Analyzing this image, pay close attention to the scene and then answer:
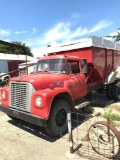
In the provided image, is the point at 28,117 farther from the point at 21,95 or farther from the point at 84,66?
the point at 84,66

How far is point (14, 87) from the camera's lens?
17.3 ft

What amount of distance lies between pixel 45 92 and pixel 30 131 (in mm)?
1532

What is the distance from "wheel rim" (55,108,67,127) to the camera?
5.10 meters

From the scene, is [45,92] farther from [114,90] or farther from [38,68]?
[114,90]

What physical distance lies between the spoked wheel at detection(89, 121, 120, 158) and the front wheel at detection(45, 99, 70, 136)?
3.61 ft

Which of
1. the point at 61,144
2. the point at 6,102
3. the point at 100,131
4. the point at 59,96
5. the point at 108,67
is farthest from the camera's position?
the point at 108,67

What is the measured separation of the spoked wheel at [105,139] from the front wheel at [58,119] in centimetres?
110

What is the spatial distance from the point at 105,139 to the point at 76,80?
8.85ft

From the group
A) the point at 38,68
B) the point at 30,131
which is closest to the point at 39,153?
the point at 30,131

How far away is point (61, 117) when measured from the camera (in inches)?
205

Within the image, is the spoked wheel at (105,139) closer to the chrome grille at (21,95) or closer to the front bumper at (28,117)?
the front bumper at (28,117)

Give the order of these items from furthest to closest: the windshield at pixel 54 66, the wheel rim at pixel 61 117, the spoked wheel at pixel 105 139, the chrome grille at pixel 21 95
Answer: the windshield at pixel 54 66
the wheel rim at pixel 61 117
the chrome grille at pixel 21 95
the spoked wheel at pixel 105 139

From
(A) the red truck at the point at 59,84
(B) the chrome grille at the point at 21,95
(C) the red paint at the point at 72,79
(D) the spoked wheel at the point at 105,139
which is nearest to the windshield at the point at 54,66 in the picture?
(A) the red truck at the point at 59,84

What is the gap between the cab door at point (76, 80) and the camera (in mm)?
6072
